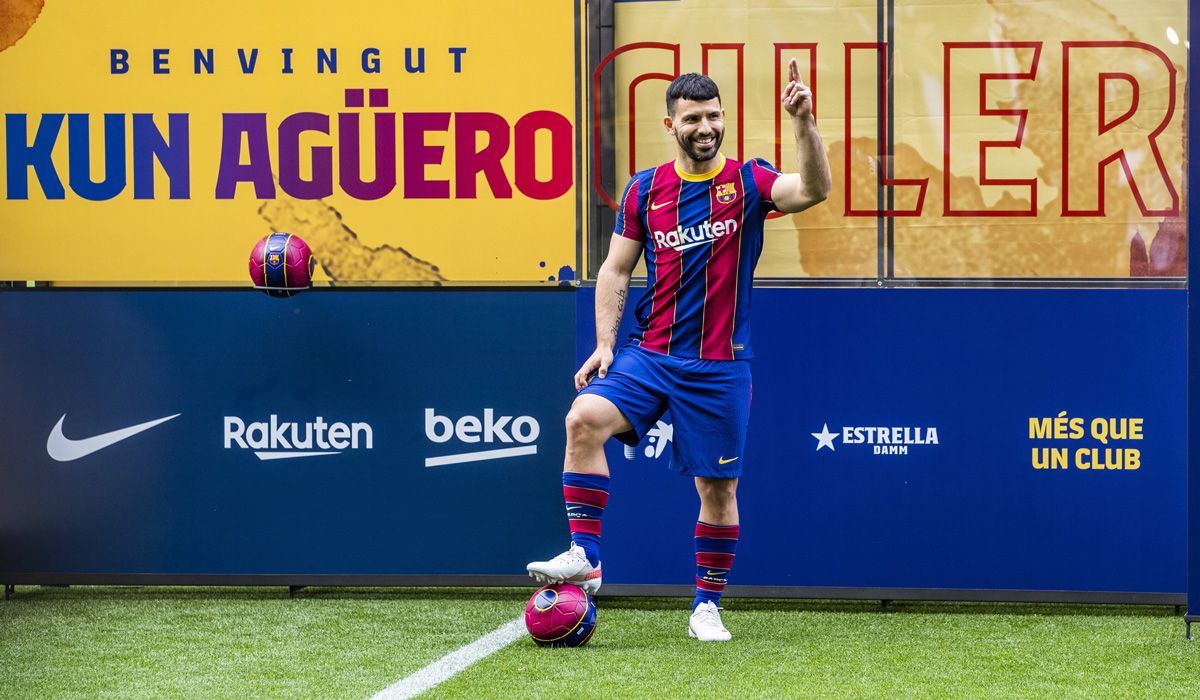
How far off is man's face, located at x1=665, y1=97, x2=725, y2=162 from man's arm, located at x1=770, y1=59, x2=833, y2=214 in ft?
0.82

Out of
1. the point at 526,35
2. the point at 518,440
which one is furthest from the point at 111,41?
the point at 518,440

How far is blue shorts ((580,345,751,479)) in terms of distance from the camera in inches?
203

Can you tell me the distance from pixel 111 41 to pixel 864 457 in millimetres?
3380

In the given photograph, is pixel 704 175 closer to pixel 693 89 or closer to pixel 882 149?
pixel 693 89

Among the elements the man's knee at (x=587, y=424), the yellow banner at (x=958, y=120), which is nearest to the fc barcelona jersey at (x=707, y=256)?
the man's knee at (x=587, y=424)

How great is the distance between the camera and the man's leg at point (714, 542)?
527 centimetres

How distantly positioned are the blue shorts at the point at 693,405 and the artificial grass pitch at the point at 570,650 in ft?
1.97

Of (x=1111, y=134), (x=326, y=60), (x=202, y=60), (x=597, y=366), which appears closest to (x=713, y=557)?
(x=597, y=366)

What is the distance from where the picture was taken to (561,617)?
489 centimetres

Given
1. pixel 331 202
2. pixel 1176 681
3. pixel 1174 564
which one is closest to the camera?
pixel 1176 681

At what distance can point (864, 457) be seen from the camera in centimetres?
594

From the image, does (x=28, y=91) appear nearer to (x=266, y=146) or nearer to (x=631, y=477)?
(x=266, y=146)

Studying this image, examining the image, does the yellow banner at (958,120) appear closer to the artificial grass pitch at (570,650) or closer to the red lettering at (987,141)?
the red lettering at (987,141)

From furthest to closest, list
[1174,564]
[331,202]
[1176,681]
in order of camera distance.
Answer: [331,202] < [1174,564] < [1176,681]
